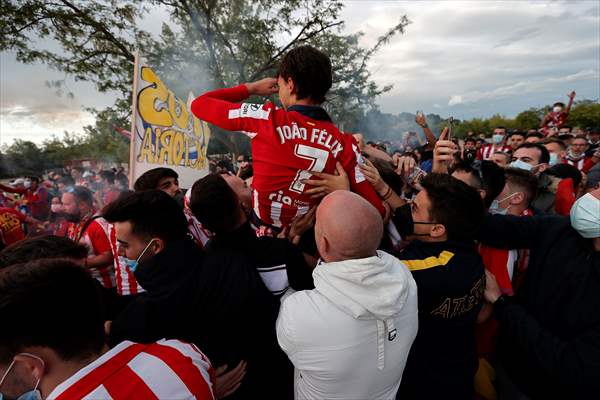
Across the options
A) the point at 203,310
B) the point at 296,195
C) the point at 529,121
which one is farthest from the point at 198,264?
the point at 529,121

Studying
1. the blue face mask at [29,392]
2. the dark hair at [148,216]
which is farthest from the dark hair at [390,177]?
the blue face mask at [29,392]

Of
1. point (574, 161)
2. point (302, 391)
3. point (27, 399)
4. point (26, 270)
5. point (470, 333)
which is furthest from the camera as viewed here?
point (574, 161)

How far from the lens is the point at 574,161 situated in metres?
6.89

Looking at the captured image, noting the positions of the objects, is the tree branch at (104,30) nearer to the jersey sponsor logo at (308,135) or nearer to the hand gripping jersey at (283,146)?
the hand gripping jersey at (283,146)

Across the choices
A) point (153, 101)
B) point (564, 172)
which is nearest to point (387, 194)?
point (564, 172)

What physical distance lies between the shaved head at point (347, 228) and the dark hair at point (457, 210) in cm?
69

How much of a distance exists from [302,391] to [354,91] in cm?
1574

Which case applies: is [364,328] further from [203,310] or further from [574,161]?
[574,161]

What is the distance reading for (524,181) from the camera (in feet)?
9.20

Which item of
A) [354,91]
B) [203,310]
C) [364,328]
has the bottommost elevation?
[203,310]

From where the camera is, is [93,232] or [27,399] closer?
[27,399]

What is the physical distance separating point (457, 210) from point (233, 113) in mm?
1525

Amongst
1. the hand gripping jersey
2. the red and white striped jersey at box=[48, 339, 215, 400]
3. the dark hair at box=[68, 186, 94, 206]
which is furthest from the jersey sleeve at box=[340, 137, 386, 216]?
the dark hair at box=[68, 186, 94, 206]

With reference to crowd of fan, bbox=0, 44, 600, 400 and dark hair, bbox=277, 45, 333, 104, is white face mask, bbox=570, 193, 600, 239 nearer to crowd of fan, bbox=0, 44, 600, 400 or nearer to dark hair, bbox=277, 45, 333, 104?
crowd of fan, bbox=0, 44, 600, 400
